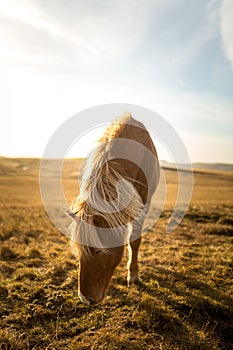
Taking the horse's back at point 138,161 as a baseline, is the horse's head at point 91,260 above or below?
below

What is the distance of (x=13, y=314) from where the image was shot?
155 inches

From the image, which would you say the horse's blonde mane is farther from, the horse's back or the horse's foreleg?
the horse's foreleg

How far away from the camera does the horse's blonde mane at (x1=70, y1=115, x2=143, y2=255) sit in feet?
10.6

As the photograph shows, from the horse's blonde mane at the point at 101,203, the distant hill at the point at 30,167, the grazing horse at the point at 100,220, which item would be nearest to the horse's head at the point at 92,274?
the grazing horse at the point at 100,220

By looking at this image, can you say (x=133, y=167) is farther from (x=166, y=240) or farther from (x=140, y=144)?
(x=166, y=240)

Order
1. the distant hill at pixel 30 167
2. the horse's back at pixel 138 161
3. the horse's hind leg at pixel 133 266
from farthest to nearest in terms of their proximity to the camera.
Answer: the distant hill at pixel 30 167 < the horse's hind leg at pixel 133 266 < the horse's back at pixel 138 161

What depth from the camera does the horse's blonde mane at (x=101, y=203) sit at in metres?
3.22

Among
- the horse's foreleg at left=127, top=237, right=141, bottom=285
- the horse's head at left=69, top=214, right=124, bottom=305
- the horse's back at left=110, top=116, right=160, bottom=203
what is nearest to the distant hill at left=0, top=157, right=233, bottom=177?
the horse's back at left=110, top=116, right=160, bottom=203

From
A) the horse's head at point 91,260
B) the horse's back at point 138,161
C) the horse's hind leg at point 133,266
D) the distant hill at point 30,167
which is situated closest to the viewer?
the horse's head at point 91,260

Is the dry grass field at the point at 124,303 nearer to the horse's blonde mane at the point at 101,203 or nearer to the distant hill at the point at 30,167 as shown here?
the horse's blonde mane at the point at 101,203

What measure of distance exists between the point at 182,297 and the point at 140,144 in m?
3.17

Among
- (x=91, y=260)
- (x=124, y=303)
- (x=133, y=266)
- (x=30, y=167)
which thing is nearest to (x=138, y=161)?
(x=91, y=260)

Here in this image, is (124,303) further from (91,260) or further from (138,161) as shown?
(138,161)

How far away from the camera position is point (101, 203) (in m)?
3.33
